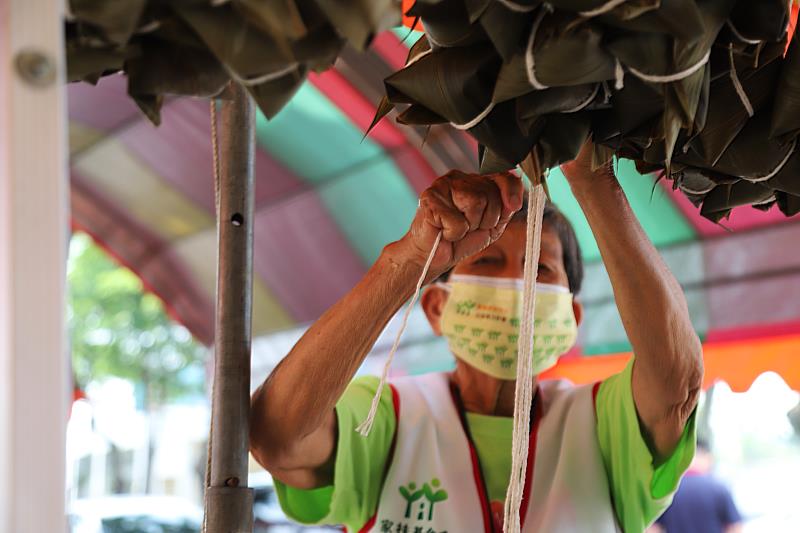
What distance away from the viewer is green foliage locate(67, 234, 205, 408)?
538 inches

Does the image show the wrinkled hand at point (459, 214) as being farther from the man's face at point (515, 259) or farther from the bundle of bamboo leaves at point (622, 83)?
the man's face at point (515, 259)

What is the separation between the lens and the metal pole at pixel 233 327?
1.17 metres

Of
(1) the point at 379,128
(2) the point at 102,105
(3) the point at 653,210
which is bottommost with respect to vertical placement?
(3) the point at 653,210

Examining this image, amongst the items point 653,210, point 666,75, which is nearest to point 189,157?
point 653,210

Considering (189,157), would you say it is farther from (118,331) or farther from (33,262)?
(118,331)

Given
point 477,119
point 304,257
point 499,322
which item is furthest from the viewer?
point 304,257

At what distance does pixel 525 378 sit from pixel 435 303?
609 millimetres

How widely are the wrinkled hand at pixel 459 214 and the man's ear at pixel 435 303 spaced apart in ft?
1.69

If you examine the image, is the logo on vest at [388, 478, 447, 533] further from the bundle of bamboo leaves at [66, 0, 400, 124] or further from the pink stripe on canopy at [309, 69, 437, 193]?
the pink stripe on canopy at [309, 69, 437, 193]

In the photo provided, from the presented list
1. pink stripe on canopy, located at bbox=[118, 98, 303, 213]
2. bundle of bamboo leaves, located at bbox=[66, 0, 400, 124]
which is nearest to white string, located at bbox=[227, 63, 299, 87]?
bundle of bamboo leaves, located at bbox=[66, 0, 400, 124]

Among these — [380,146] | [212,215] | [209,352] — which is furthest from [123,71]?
[209,352]

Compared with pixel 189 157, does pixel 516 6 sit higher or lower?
lower

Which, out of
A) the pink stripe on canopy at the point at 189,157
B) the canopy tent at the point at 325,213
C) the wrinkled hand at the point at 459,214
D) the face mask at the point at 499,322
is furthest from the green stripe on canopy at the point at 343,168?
the wrinkled hand at the point at 459,214

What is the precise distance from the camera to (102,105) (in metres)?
4.67
